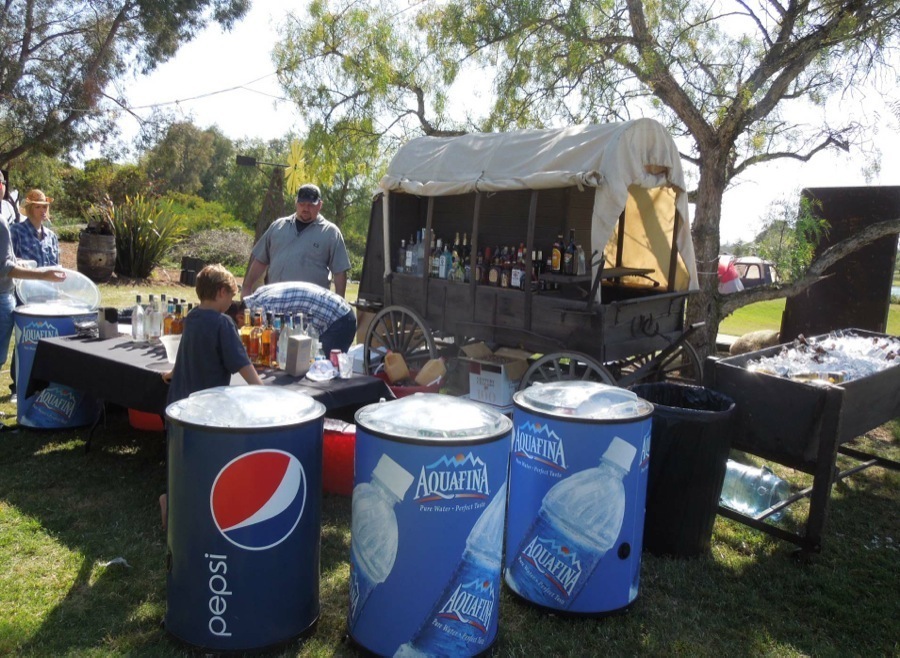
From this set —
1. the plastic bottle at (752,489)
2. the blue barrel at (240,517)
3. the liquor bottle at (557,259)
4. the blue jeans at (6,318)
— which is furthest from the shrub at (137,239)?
the blue barrel at (240,517)

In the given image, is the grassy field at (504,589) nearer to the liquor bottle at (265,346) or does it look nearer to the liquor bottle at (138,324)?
the liquor bottle at (138,324)

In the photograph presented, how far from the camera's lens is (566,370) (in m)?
6.12

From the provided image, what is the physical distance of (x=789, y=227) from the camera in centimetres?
738

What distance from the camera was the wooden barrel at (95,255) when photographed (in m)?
13.8

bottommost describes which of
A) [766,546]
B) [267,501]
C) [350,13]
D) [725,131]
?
[766,546]

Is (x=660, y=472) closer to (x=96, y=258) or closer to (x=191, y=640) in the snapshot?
(x=191, y=640)

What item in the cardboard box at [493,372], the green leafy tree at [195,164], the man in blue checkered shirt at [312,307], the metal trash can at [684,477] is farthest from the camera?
the green leafy tree at [195,164]

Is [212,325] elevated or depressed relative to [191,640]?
elevated

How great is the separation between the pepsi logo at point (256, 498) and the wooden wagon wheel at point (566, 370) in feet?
9.46

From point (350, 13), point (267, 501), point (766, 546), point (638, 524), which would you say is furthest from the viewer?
point (350, 13)

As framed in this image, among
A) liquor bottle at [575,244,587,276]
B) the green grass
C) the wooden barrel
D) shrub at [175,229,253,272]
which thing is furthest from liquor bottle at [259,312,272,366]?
shrub at [175,229,253,272]

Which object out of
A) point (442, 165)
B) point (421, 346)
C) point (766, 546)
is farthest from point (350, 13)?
point (766, 546)

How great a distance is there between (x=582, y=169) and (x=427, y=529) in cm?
353

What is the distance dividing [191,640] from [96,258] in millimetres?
12831
